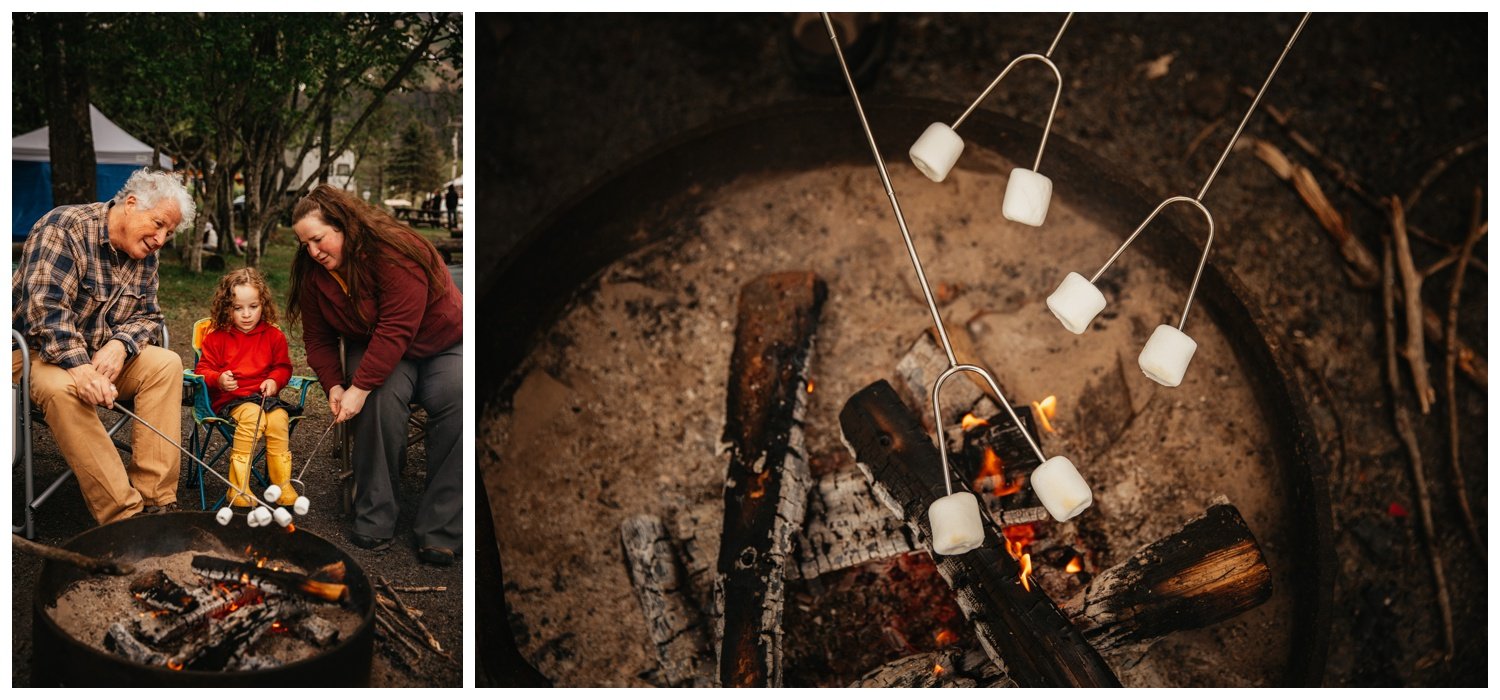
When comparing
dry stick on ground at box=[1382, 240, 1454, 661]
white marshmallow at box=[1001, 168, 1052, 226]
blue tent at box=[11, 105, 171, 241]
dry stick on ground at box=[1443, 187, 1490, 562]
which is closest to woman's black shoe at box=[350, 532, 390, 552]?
blue tent at box=[11, 105, 171, 241]

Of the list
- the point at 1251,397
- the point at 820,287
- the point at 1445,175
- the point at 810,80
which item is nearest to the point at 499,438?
the point at 820,287

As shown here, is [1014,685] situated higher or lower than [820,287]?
lower

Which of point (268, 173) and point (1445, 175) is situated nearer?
point (268, 173)

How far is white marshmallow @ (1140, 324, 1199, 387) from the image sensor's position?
1693 millimetres

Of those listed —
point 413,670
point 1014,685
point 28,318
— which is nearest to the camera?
point 28,318

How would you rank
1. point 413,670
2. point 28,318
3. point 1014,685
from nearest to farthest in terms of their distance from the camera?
1. point 28,318
2. point 413,670
3. point 1014,685

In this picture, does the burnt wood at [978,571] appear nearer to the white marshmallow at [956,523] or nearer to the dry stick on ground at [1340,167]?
the white marshmallow at [956,523]

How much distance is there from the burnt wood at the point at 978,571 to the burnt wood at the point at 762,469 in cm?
16

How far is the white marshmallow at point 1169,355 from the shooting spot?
1.69m

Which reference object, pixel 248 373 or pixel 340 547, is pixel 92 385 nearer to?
pixel 248 373

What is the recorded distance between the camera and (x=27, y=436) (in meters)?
1.75

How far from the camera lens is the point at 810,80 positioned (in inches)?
80.4

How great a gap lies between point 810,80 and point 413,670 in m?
1.65

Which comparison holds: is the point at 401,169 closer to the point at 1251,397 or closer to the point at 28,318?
the point at 28,318
